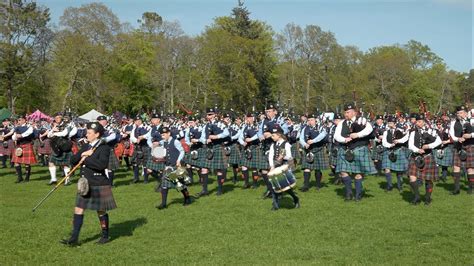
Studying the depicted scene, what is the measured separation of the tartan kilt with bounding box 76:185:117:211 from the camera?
7311 millimetres

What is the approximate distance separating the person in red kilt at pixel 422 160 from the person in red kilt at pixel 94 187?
5.93m

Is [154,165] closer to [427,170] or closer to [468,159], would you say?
[427,170]

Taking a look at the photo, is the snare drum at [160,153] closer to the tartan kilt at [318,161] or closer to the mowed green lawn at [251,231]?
the mowed green lawn at [251,231]

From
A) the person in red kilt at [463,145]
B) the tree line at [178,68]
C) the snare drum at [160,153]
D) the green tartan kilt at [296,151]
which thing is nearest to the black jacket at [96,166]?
the snare drum at [160,153]

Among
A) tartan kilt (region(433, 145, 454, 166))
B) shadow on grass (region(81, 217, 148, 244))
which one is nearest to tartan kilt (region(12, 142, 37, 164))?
shadow on grass (region(81, 217, 148, 244))

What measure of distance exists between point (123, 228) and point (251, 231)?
222 cm

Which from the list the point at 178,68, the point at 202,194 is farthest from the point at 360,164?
the point at 178,68

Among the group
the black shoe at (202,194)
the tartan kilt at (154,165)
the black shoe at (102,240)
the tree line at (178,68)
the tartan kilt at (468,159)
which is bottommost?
the black shoe at (102,240)

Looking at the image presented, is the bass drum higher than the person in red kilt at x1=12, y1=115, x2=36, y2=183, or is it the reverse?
the person in red kilt at x1=12, y1=115, x2=36, y2=183

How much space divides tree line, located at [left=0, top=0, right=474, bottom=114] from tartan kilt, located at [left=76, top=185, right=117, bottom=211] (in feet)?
98.0

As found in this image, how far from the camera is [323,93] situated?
1861 inches

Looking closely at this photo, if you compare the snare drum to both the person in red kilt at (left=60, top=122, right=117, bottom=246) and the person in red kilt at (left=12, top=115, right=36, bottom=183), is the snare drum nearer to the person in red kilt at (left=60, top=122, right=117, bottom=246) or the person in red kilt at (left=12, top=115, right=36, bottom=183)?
the person in red kilt at (left=60, top=122, right=117, bottom=246)

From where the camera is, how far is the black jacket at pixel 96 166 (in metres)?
7.37

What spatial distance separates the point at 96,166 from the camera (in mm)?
7363
